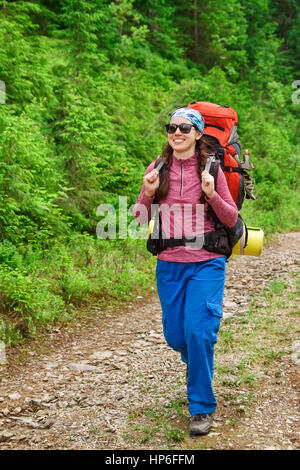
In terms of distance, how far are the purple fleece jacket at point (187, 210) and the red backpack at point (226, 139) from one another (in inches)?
10.5

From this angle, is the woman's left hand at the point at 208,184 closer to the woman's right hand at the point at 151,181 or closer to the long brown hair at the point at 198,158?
the long brown hair at the point at 198,158

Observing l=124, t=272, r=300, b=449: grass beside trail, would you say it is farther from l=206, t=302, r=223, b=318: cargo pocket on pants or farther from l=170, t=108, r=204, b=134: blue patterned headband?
l=170, t=108, r=204, b=134: blue patterned headband

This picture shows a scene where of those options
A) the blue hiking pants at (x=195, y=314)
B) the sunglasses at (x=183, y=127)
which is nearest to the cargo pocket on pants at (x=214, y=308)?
the blue hiking pants at (x=195, y=314)

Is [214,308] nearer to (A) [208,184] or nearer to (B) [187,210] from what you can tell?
(B) [187,210]

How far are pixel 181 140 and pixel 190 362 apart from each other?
5.51 ft

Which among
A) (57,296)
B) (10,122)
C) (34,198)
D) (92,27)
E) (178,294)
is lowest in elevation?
(57,296)

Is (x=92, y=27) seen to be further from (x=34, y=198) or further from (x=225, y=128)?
(x=225, y=128)

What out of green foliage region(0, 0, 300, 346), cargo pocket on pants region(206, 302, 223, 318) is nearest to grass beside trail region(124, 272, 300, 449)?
cargo pocket on pants region(206, 302, 223, 318)

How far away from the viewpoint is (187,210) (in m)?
3.79

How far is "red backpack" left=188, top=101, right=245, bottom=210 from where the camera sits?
3996 millimetres

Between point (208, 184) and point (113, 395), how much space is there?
2.28 m

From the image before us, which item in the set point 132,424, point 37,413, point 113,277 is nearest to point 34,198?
point 113,277

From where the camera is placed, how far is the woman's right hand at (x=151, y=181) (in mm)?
3710

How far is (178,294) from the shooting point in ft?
12.5
